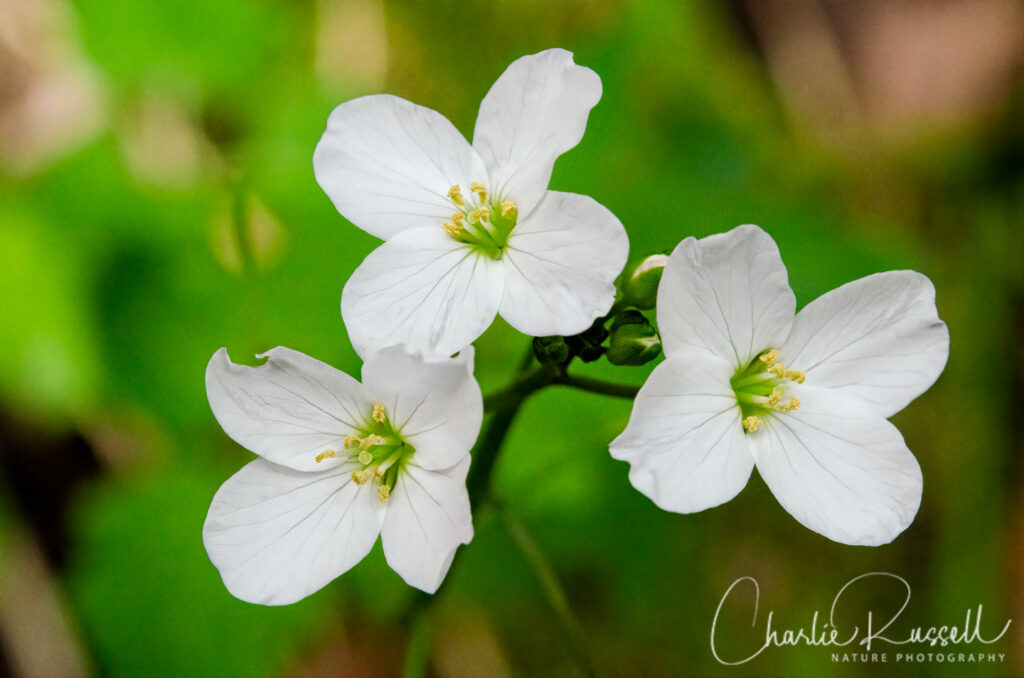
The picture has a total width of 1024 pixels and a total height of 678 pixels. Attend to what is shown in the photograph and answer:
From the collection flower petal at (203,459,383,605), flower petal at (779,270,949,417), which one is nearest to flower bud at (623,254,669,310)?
flower petal at (779,270,949,417)

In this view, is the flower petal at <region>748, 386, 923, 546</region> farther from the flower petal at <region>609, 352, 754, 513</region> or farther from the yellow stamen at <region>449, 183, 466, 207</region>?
the yellow stamen at <region>449, 183, 466, 207</region>

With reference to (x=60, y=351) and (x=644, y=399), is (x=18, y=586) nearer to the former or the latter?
(x=60, y=351)

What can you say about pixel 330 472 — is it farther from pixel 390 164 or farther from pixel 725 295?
pixel 725 295

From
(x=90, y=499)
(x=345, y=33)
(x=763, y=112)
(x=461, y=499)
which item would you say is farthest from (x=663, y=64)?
(x=90, y=499)

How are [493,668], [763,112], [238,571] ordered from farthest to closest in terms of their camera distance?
[763,112] < [493,668] < [238,571]

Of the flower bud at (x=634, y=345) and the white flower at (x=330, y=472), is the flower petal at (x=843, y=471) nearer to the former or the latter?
the flower bud at (x=634, y=345)

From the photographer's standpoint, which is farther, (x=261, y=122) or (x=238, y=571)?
(x=261, y=122)

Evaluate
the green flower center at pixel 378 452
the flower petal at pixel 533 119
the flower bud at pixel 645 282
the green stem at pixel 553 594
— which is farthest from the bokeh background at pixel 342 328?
the flower petal at pixel 533 119
